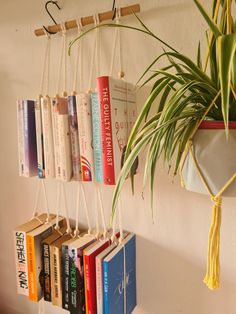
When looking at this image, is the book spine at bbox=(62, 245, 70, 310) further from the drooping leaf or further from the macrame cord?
the drooping leaf

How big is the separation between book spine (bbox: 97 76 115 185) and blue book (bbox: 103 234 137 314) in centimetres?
27

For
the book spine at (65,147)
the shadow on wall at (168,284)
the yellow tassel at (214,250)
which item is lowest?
the shadow on wall at (168,284)

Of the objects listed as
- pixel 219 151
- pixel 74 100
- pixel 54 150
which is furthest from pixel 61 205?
pixel 219 151

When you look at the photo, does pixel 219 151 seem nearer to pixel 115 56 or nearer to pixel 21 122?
pixel 115 56

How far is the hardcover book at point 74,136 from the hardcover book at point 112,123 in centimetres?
13

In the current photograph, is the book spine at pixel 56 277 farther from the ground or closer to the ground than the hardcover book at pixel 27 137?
closer to the ground

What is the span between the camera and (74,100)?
80cm

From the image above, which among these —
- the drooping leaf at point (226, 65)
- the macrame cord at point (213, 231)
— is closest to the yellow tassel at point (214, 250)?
the macrame cord at point (213, 231)

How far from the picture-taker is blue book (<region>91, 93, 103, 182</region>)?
0.75 meters

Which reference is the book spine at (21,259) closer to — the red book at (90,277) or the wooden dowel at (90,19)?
the red book at (90,277)

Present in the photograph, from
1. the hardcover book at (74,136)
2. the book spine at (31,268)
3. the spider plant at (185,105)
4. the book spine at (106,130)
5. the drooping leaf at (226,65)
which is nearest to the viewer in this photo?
the drooping leaf at (226,65)

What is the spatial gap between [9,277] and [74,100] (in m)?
0.95

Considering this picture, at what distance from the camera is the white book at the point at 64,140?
0.82 meters

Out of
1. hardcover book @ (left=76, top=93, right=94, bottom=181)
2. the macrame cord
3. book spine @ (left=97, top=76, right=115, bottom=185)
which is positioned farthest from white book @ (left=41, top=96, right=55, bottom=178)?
the macrame cord
